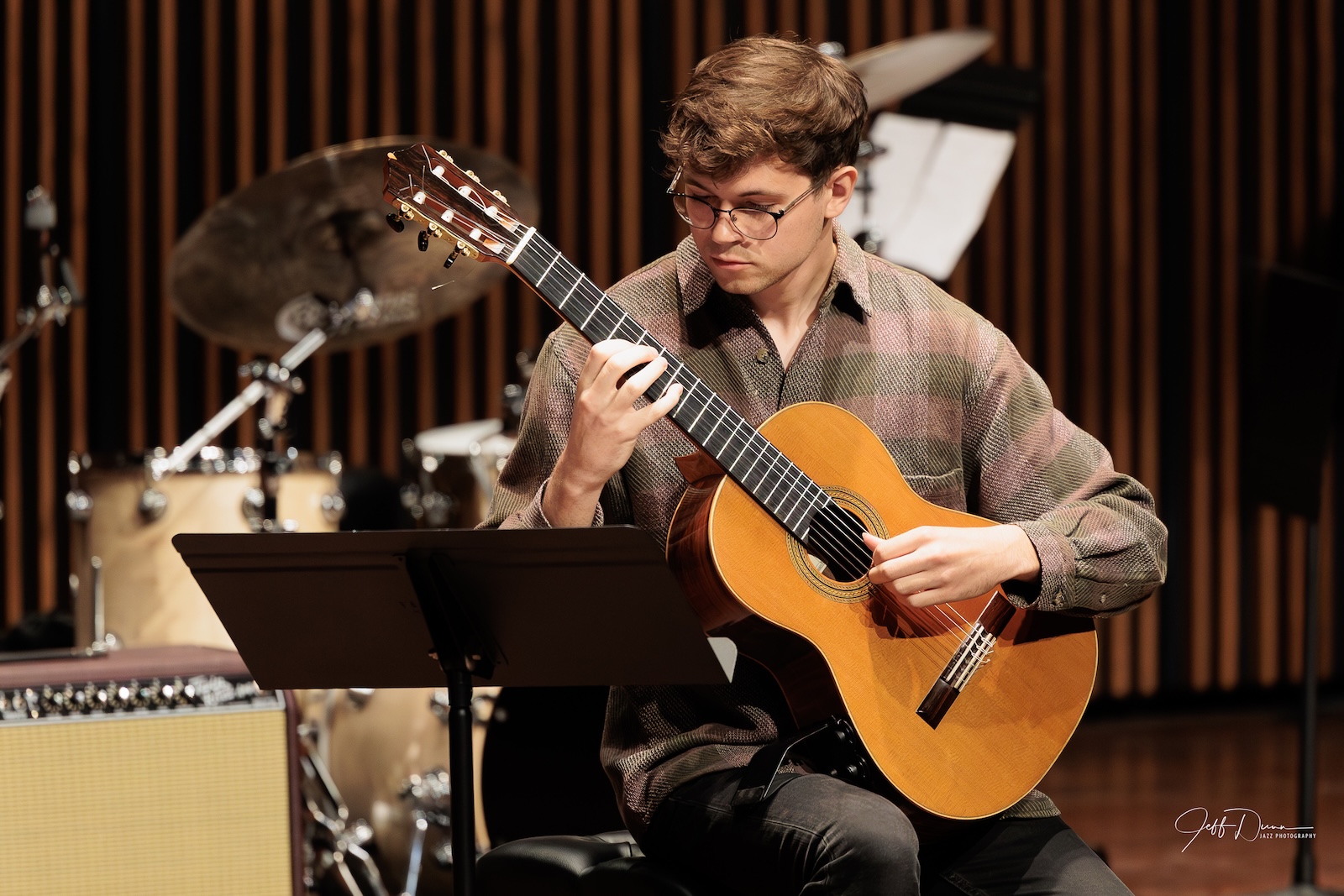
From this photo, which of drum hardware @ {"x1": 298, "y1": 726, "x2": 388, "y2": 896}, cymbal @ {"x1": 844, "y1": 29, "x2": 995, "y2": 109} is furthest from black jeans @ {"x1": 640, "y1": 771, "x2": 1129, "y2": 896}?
cymbal @ {"x1": 844, "y1": 29, "x2": 995, "y2": 109}

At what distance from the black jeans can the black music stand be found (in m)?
0.25

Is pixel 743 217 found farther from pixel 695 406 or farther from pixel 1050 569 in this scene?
pixel 1050 569

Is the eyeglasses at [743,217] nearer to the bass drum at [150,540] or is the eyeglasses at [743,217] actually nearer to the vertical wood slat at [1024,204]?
the bass drum at [150,540]

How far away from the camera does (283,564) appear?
1.83m

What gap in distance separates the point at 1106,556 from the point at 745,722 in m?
0.58

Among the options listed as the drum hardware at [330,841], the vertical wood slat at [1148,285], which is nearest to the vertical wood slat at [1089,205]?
the vertical wood slat at [1148,285]

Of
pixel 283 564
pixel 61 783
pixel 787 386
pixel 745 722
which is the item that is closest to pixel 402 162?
pixel 283 564

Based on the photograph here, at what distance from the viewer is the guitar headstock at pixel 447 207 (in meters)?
1.91

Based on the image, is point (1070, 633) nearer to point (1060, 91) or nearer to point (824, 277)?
point (824, 277)

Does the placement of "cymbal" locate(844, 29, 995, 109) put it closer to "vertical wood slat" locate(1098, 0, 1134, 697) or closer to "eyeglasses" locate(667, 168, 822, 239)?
"eyeglasses" locate(667, 168, 822, 239)

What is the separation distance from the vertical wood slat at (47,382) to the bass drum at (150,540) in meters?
1.68

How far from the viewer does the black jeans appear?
6.11 feet

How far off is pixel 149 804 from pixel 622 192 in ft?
11.8

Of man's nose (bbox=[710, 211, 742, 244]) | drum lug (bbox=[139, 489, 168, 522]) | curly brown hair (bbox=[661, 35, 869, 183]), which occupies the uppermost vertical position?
curly brown hair (bbox=[661, 35, 869, 183])
